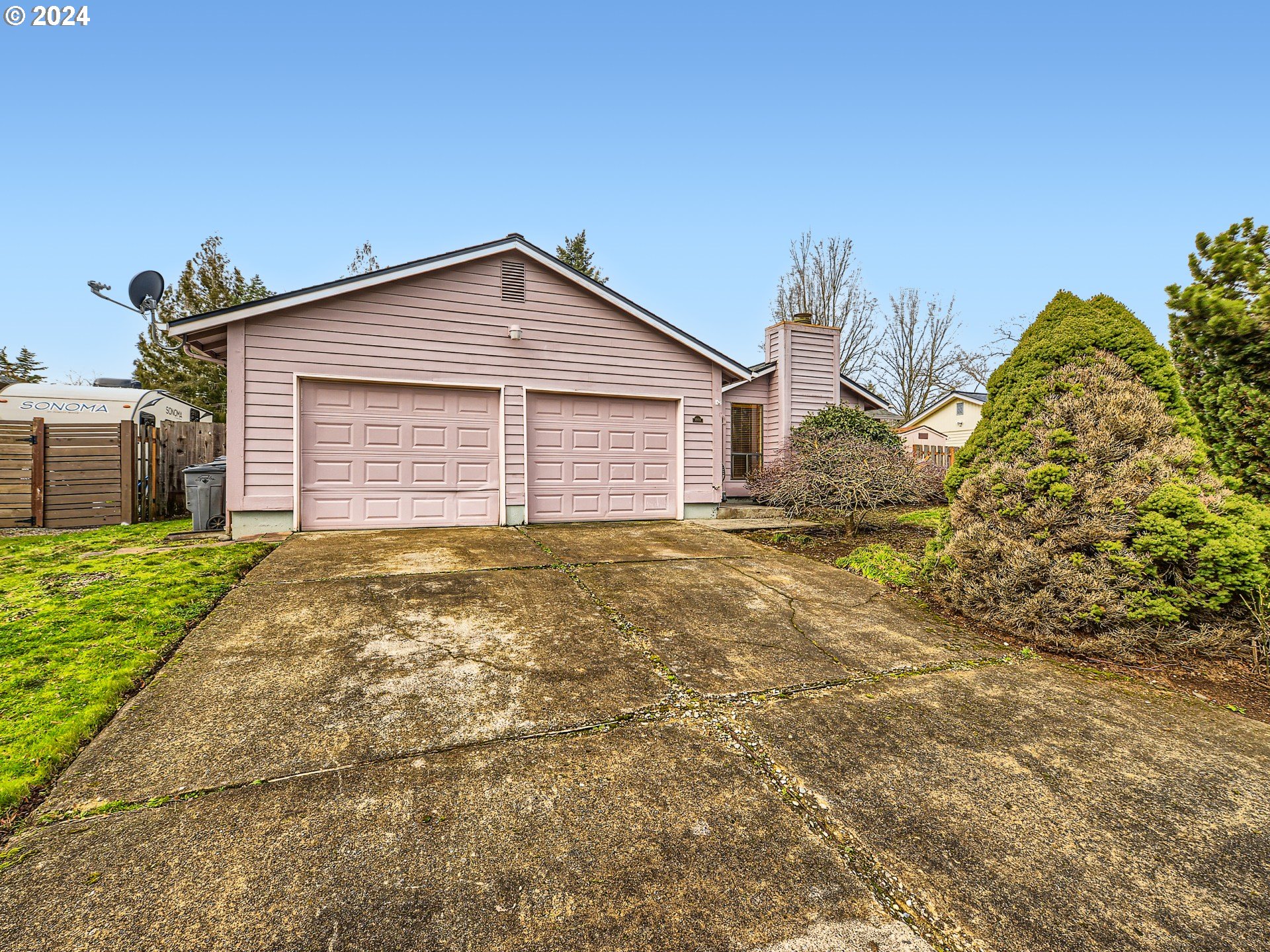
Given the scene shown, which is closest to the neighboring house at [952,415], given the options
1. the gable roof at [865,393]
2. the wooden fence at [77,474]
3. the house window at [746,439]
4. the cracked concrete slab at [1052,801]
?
the gable roof at [865,393]

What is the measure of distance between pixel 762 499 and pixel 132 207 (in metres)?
15.6

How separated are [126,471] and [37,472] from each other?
1112 mm

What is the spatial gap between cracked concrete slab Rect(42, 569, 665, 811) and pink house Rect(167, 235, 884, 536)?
3.19 m

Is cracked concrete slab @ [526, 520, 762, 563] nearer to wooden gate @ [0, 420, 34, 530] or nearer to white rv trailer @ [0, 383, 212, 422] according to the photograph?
wooden gate @ [0, 420, 34, 530]

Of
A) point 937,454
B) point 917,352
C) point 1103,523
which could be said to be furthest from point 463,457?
point 917,352

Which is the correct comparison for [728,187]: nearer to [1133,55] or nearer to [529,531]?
[1133,55]

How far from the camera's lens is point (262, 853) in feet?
5.55

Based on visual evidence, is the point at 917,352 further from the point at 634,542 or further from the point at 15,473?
the point at 15,473

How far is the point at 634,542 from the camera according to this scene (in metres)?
6.76

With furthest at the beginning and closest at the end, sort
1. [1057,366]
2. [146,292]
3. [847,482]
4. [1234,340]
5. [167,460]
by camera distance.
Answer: [146,292] < [167,460] < [847,482] < [1057,366] < [1234,340]

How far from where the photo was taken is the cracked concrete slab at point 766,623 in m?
3.23

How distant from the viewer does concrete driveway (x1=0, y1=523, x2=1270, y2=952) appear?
4.88ft

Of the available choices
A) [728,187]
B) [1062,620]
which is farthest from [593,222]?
[1062,620]

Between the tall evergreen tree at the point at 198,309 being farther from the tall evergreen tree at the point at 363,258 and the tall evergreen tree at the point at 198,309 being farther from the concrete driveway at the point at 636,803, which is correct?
the concrete driveway at the point at 636,803
